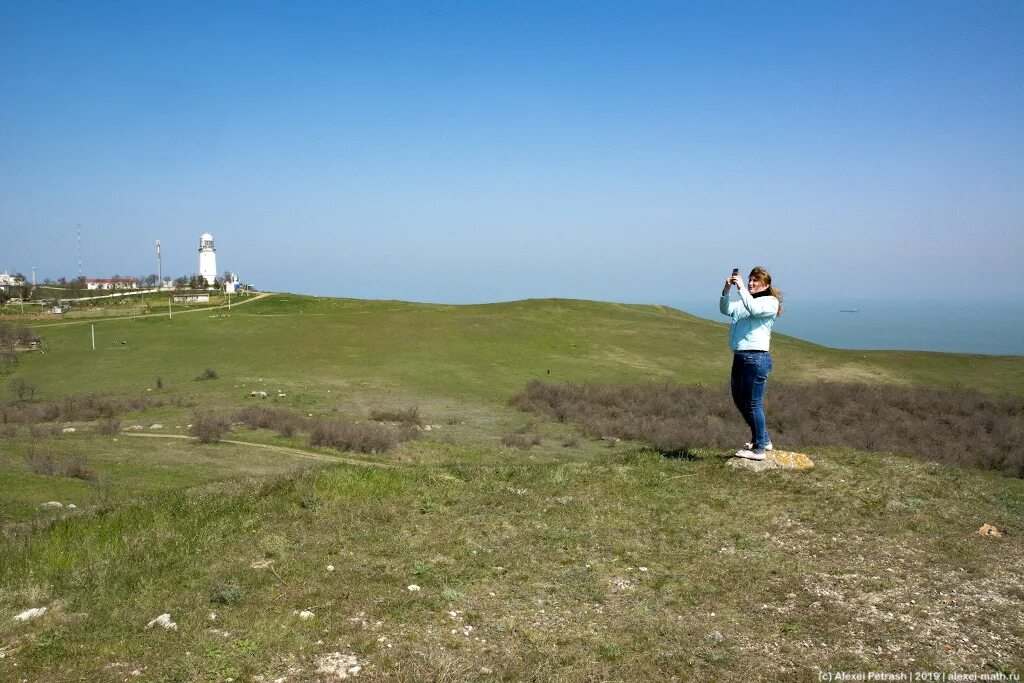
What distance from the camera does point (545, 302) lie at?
5428cm

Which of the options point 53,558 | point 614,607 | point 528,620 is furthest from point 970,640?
point 53,558

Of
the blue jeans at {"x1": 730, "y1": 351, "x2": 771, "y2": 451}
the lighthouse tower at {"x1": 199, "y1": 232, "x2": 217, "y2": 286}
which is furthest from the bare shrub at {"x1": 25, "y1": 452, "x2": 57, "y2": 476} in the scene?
the lighthouse tower at {"x1": 199, "y1": 232, "x2": 217, "y2": 286}

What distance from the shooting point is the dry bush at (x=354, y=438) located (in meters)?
18.0

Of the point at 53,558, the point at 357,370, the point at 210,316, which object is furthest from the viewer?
the point at 210,316

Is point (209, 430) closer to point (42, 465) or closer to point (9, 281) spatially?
point (42, 465)

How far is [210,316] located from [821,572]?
151 feet

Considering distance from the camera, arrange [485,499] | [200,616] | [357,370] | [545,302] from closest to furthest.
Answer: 1. [200,616]
2. [485,499]
3. [357,370]
4. [545,302]

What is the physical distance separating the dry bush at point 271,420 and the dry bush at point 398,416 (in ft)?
9.27

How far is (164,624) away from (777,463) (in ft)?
26.8

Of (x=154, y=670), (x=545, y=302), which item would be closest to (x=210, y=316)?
(x=545, y=302)

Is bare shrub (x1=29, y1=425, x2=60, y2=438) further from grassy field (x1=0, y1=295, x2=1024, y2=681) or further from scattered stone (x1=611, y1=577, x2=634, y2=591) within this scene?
scattered stone (x1=611, y1=577, x2=634, y2=591)

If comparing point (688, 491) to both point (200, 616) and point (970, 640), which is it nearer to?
point (970, 640)

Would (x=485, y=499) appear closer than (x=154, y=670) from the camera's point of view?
No

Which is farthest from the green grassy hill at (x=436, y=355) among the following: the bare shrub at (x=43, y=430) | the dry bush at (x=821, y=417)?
the bare shrub at (x=43, y=430)
